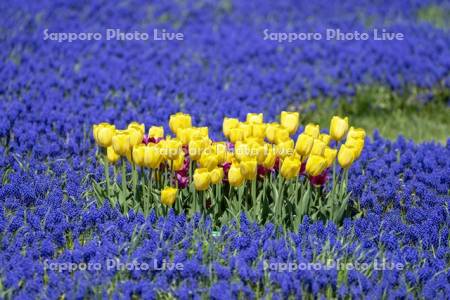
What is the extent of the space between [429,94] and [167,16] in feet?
12.8

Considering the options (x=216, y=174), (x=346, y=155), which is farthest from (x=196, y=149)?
(x=346, y=155)

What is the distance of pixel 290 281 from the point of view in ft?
15.5

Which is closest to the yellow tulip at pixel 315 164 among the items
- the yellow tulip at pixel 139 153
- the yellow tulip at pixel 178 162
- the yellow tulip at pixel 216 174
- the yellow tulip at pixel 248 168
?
the yellow tulip at pixel 248 168

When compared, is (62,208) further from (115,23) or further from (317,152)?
(115,23)

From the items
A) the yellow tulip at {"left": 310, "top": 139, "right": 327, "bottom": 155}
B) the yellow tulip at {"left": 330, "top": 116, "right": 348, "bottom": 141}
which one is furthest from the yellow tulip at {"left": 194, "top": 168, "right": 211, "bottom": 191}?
the yellow tulip at {"left": 330, "top": 116, "right": 348, "bottom": 141}

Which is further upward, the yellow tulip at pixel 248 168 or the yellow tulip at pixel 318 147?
the yellow tulip at pixel 318 147

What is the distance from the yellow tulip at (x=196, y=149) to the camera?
207 inches

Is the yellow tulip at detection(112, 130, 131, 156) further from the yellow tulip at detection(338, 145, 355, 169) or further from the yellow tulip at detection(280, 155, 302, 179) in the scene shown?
the yellow tulip at detection(338, 145, 355, 169)

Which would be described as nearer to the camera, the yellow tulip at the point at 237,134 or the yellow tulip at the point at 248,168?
the yellow tulip at the point at 248,168

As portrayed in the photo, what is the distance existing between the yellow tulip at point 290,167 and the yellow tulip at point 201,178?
0.50m

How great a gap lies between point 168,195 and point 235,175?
18.2 inches

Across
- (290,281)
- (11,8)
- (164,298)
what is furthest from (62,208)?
(11,8)

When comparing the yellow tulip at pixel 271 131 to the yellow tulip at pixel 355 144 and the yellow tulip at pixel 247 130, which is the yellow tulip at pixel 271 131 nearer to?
the yellow tulip at pixel 247 130

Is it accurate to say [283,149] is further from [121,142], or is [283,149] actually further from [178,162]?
[121,142]
